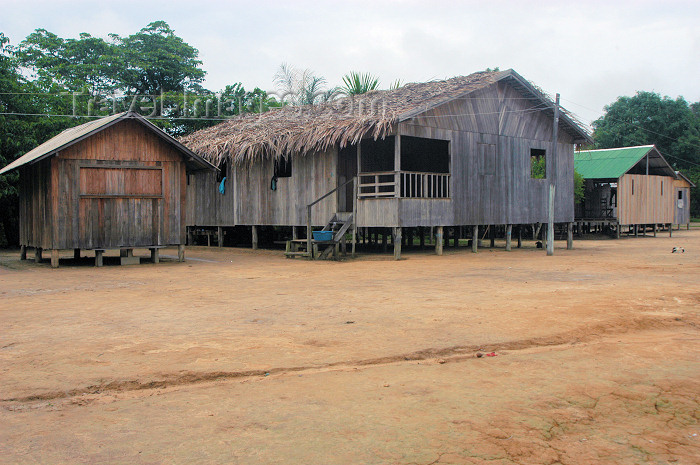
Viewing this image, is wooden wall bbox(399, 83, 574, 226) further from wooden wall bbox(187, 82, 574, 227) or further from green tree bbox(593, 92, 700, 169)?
green tree bbox(593, 92, 700, 169)

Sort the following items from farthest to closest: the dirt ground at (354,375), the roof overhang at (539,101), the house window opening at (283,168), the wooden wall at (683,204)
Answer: the wooden wall at (683,204) < the house window opening at (283,168) < the roof overhang at (539,101) < the dirt ground at (354,375)

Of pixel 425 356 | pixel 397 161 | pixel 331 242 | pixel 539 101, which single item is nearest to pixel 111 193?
pixel 331 242

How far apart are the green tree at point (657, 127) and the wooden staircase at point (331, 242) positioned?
37.0 meters

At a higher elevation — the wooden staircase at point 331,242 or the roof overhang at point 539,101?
the roof overhang at point 539,101

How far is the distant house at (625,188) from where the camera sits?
101ft

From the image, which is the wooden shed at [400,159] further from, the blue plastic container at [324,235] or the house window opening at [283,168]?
the blue plastic container at [324,235]

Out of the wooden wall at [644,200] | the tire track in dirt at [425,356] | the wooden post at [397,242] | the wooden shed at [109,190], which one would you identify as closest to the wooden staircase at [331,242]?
the wooden post at [397,242]

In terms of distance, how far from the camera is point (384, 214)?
1675cm

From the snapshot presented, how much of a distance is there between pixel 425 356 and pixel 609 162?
2941 centimetres

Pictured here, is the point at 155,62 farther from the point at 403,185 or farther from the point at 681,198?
the point at 681,198

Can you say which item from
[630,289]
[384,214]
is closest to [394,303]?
[630,289]

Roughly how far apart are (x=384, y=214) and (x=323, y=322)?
9362 millimetres

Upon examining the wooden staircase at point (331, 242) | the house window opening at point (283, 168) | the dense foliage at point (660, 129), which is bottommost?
the wooden staircase at point (331, 242)

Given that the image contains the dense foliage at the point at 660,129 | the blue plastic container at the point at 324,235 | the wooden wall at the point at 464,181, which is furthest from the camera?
the dense foliage at the point at 660,129
